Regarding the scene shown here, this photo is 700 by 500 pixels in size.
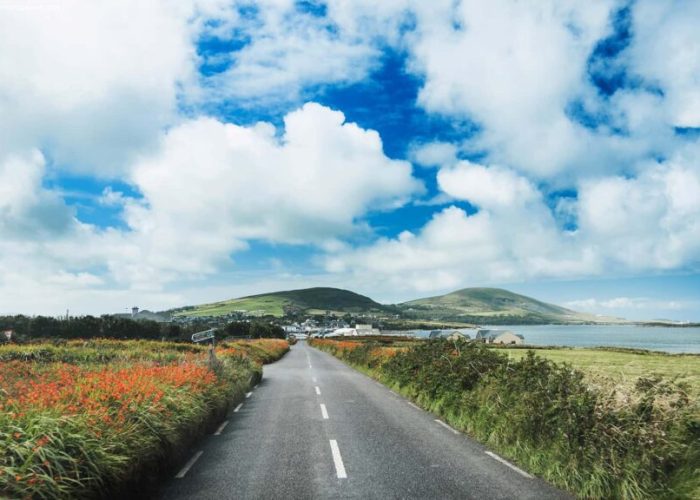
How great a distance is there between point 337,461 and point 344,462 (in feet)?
0.53

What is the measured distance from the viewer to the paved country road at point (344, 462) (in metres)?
7.27

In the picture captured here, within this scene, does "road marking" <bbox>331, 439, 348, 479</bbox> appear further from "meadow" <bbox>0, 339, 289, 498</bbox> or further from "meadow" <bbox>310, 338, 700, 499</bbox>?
"meadow" <bbox>310, 338, 700, 499</bbox>

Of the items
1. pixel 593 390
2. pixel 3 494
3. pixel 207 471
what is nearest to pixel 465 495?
pixel 593 390

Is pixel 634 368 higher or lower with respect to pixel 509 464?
lower

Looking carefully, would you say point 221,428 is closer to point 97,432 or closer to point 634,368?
point 97,432

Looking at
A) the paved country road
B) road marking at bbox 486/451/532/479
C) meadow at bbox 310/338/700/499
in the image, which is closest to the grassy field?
meadow at bbox 310/338/700/499

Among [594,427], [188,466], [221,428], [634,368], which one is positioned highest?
[594,427]

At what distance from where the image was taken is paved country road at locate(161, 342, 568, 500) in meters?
7.27

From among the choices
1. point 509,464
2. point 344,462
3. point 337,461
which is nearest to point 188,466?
point 337,461

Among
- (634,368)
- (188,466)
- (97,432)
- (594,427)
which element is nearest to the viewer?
(97,432)

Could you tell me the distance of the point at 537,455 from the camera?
857cm

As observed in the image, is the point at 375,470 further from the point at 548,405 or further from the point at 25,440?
→ the point at 25,440

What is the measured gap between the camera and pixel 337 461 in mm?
8961

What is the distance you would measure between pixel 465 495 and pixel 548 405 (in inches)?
121
